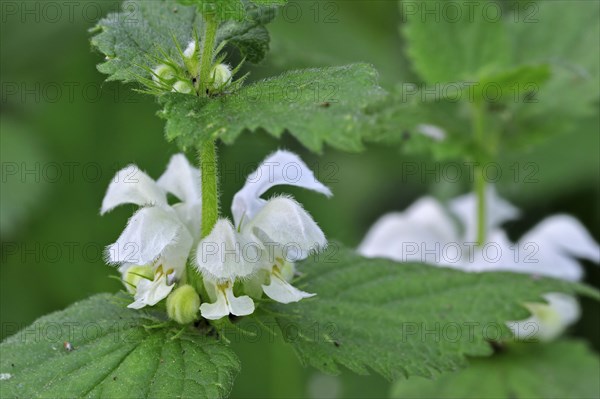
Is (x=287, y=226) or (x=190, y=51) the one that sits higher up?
(x=190, y=51)

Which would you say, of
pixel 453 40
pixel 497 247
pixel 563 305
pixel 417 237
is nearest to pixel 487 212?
pixel 417 237

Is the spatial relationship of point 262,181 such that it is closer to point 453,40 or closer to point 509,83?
point 509,83

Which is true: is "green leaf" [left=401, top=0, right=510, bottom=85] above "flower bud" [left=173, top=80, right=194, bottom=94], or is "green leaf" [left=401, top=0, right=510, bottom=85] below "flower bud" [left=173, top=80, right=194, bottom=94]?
above

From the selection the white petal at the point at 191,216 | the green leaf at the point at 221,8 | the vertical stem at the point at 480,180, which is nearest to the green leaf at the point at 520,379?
the vertical stem at the point at 480,180

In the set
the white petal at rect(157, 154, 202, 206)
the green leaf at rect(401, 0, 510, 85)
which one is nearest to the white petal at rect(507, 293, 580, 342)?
the green leaf at rect(401, 0, 510, 85)

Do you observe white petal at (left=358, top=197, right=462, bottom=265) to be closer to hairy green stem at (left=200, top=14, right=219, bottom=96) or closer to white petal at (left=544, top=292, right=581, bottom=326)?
white petal at (left=544, top=292, right=581, bottom=326)

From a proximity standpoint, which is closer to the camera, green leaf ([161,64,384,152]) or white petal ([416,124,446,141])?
green leaf ([161,64,384,152])

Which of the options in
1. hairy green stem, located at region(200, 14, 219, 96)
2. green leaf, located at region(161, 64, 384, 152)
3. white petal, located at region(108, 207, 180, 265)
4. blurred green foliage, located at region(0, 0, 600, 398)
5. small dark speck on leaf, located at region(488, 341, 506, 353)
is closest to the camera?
green leaf, located at region(161, 64, 384, 152)

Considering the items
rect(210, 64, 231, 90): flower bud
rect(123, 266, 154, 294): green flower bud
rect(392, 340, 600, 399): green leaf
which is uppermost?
rect(210, 64, 231, 90): flower bud
